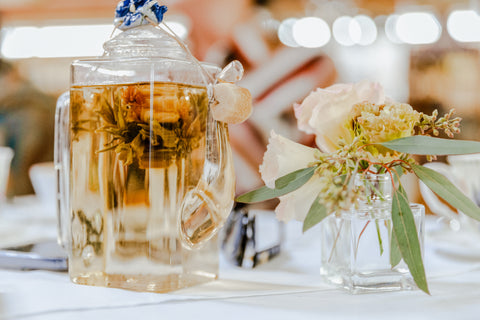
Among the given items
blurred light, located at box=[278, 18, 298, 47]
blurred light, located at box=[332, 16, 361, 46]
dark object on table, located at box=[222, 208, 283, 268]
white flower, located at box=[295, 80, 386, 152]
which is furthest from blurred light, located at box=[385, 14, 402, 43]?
white flower, located at box=[295, 80, 386, 152]

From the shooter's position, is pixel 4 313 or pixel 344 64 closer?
pixel 4 313

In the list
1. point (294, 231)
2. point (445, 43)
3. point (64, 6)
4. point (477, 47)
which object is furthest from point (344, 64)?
point (294, 231)

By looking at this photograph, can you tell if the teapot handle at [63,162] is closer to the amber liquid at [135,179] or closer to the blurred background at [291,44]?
the amber liquid at [135,179]

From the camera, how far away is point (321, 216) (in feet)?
1.44

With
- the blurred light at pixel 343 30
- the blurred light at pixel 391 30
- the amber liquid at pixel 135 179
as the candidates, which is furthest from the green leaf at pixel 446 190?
the blurred light at pixel 391 30

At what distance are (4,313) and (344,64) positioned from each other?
2813 millimetres

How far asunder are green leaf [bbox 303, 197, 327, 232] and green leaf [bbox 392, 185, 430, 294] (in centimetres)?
7

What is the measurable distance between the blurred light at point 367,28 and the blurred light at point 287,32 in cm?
43

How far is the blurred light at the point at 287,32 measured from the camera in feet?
9.34

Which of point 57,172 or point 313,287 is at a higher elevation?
point 57,172

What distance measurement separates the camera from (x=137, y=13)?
20.2 inches

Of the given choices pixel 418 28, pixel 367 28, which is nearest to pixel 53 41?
pixel 367 28

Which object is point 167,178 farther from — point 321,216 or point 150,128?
point 321,216

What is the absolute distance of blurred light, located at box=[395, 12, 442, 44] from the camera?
9.73 feet
